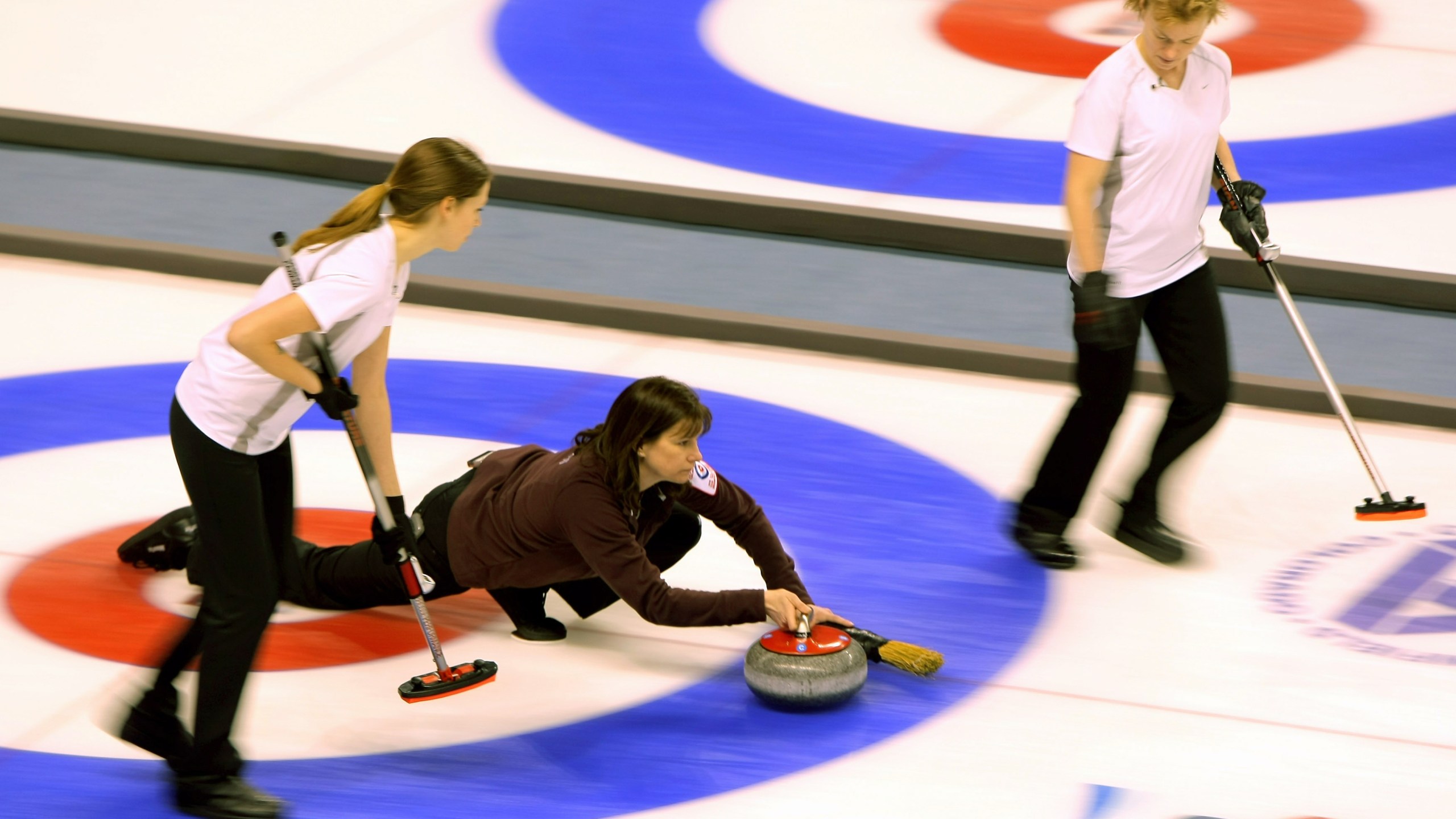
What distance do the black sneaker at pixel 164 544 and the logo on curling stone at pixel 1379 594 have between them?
3152 millimetres

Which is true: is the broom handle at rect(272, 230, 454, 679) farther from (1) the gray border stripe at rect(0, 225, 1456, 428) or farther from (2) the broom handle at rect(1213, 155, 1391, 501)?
(1) the gray border stripe at rect(0, 225, 1456, 428)

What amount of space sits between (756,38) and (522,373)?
466 centimetres

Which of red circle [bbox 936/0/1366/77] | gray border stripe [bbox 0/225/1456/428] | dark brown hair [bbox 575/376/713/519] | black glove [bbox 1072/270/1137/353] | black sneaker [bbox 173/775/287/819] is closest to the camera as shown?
black sneaker [bbox 173/775/287/819]

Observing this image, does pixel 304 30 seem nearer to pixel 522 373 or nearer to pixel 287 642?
pixel 522 373

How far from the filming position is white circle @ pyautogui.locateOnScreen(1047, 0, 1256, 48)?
1115 centimetres

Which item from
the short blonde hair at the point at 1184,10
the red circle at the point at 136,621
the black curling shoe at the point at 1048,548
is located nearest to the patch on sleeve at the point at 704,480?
the red circle at the point at 136,621

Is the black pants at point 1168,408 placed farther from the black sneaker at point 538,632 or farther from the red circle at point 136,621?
the red circle at point 136,621

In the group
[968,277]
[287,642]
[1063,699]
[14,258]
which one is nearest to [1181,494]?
[1063,699]

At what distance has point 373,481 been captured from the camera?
4.38 metres

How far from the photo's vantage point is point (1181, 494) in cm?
621

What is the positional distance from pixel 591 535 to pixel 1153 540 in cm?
193

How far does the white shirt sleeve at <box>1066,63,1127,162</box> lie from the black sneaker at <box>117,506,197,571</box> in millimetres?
2729

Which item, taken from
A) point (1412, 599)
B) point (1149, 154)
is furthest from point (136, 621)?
point (1412, 599)

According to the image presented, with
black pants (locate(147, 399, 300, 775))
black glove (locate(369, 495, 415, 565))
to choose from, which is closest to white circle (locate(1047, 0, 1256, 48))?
black glove (locate(369, 495, 415, 565))
